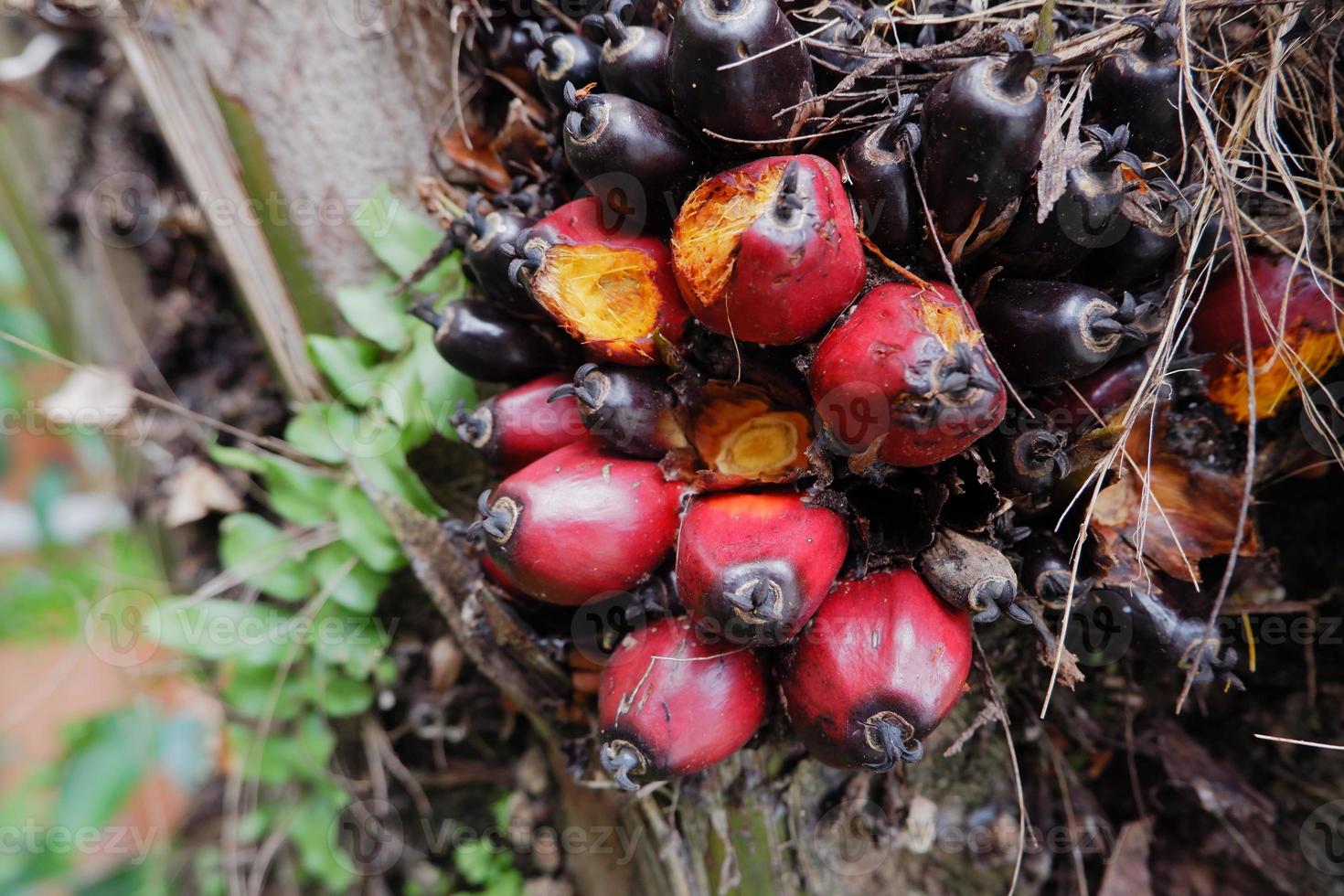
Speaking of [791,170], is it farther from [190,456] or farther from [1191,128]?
[190,456]

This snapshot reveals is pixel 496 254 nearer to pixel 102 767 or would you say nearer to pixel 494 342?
pixel 494 342

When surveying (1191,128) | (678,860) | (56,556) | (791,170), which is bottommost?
(56,556)

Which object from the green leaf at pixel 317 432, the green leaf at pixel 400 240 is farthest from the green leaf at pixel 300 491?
the green leaf at pixel 400 240

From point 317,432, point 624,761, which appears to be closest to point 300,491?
point 317,432

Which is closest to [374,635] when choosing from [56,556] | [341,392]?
[341,392]

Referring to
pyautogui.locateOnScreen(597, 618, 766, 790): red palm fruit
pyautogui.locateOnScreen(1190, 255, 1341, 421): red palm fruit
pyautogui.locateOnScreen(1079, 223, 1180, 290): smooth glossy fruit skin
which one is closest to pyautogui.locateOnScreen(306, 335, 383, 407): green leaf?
pyautogui.locateOnScreen(597, 618, 766, 790): red palm fruit

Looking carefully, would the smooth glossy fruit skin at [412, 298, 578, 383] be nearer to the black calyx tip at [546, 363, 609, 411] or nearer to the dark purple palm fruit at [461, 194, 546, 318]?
the dark purple palm fruit at [461, 194, 546, 318]
